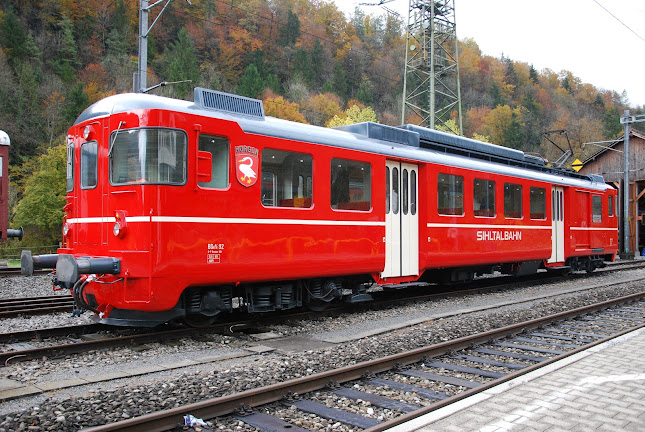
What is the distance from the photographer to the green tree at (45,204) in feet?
96.8

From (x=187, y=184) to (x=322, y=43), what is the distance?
6738cm

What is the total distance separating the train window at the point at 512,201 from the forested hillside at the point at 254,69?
32686 mm

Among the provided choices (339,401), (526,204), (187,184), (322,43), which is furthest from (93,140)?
(322,43)

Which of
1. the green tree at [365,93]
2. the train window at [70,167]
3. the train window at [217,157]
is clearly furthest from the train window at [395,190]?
the green tree at [365,93]

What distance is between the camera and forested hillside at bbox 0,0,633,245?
45.8 m

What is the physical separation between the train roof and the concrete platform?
505 cm

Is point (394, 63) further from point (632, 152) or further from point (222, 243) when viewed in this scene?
point (222, 243)

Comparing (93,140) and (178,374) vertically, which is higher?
(93,140)

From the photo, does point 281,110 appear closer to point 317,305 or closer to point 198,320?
point 317,305

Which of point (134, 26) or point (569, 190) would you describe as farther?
point (134, 26)

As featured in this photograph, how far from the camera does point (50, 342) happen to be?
7.36m

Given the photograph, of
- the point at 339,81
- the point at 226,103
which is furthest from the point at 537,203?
the point at 339,81

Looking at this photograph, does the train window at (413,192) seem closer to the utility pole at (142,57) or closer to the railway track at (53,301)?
the railway track at (53,301)

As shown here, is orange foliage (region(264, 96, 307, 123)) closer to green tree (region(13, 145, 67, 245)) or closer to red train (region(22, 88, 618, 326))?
green tree (region(13, 145, 67, 245))
